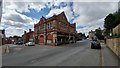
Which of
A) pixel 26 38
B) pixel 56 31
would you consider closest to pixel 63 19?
pixel 56 31

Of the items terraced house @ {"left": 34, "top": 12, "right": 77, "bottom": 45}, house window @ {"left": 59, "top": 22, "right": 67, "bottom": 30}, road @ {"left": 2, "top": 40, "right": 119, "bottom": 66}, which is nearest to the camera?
road @ {"left": 2, "top": 40, "right": 119, "bottom": 66}

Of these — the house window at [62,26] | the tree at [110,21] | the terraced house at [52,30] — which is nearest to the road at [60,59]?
the terraced house at [52,30]

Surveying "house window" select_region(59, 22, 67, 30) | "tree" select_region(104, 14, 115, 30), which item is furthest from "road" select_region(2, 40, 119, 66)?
"house window" select_region(59, 22, 67, 30)

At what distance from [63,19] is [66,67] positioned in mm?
37864

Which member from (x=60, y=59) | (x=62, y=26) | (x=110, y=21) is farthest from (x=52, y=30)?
(x=60, y=59)

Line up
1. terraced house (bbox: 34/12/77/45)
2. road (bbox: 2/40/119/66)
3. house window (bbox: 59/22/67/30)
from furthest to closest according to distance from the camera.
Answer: house window (bbox: 59/22/67/30) < terraced house (bbox: 34/12/77/45) < road (bbox: 2/40/119/66)

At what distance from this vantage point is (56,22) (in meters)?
40.5

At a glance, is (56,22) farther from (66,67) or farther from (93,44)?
(66,67)

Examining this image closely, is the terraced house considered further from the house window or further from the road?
the road

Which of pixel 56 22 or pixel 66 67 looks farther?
pixel 56 22

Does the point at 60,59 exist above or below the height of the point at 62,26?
below

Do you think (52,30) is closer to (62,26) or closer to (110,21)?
(62,26)

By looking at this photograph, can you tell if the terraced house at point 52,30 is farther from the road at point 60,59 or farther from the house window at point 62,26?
the road at point 60,59

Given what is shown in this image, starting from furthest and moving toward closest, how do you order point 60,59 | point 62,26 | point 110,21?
point 62,26
point 110,21
point 60,59
